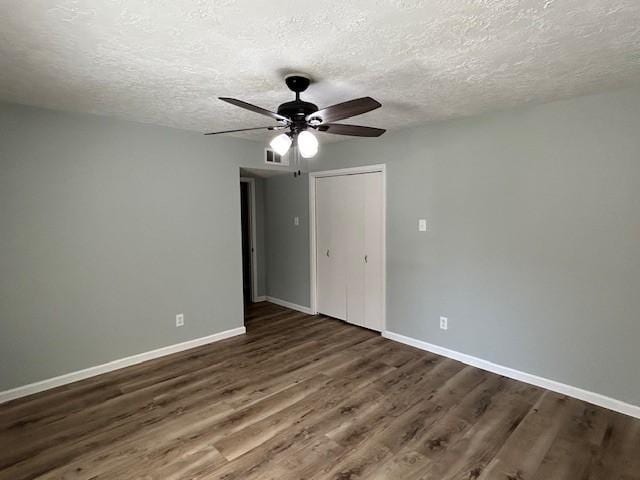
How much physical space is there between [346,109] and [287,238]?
340cm

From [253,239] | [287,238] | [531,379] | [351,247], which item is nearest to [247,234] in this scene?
[253,239]

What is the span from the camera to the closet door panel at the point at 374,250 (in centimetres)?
410

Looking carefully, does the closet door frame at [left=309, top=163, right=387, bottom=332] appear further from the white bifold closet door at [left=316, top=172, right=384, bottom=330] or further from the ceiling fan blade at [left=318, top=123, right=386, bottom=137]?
the ceiling fan blade at [left=318, top=123, right=386, bottom=137]

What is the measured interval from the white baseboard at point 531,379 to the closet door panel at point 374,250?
0.38 meters

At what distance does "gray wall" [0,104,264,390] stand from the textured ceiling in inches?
17.9

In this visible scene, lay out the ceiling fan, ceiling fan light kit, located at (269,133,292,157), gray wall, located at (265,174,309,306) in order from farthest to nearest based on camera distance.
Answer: gray wall, located at (265,174,309,306), ceiling fan light kit, located at (269,133,292,157), the ceiling fan

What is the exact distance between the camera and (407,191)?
3.78m

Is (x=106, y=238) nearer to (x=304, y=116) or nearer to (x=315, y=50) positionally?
(x=304, y=116)

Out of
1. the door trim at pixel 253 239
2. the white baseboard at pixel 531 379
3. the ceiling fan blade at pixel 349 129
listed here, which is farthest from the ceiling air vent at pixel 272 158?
the white baseboard at pixel 531 379

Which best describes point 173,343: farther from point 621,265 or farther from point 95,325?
point 621,265

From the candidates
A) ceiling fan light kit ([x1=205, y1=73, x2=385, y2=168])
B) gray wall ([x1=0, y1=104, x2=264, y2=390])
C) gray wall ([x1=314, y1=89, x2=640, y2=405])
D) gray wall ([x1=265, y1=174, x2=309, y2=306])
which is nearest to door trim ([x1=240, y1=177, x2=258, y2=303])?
gray wall ([x1=265, y1=174, x2=309, y2=306])

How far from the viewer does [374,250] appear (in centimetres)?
420

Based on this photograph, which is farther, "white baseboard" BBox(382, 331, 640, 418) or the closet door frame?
the closet door frame

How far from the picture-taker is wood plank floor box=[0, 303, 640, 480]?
204 centimetres
